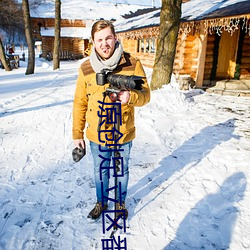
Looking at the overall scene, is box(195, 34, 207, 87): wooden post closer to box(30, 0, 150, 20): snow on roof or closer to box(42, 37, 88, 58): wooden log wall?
box(42, 37, 88, 58): wooden log wall

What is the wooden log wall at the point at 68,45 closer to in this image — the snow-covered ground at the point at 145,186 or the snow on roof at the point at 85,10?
the snow on roof at the point at 85,10

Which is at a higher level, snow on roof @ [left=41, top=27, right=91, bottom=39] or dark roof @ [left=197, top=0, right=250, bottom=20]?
snow on roof @ [left=41, top=27, right=91, bottom=39]

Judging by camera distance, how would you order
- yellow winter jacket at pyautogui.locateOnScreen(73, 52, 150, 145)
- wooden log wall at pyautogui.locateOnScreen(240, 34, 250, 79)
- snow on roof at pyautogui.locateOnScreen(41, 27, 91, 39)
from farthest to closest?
1. snow on roof at pyautogui.locateOnScreen(41, 27, 91, 39)
2. wooden log wall at pyautogui.locateOnScreen(240, 34, 250, 79)
3. yellow winter jacket at pyautogui.locateOnScreen(73, 52, 150, 145)

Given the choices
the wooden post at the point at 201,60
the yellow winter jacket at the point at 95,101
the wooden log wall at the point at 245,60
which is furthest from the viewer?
the wooden log wall at the point at 245,60

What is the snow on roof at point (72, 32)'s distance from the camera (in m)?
29.3

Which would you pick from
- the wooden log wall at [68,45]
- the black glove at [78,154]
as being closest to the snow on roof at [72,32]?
the wooden log wall at [68,45]

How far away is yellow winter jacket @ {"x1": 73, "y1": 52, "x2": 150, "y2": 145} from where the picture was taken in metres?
1.96

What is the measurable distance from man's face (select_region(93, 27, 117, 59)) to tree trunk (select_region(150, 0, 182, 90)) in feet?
19.1

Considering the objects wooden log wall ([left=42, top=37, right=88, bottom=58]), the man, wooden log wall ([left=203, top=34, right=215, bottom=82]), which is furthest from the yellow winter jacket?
wooden log wall ([left=42, top=37, right=88, bottom=58])

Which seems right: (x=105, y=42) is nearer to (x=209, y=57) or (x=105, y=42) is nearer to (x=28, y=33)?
(x=209, y=57)

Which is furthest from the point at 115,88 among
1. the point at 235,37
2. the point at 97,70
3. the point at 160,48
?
the point at 235,37

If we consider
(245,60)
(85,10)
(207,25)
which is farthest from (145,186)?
(85,10)

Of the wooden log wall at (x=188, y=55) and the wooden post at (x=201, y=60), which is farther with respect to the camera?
the wooden log wall at (x=188, y=55)

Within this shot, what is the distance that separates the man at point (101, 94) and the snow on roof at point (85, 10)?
33.9 meters
